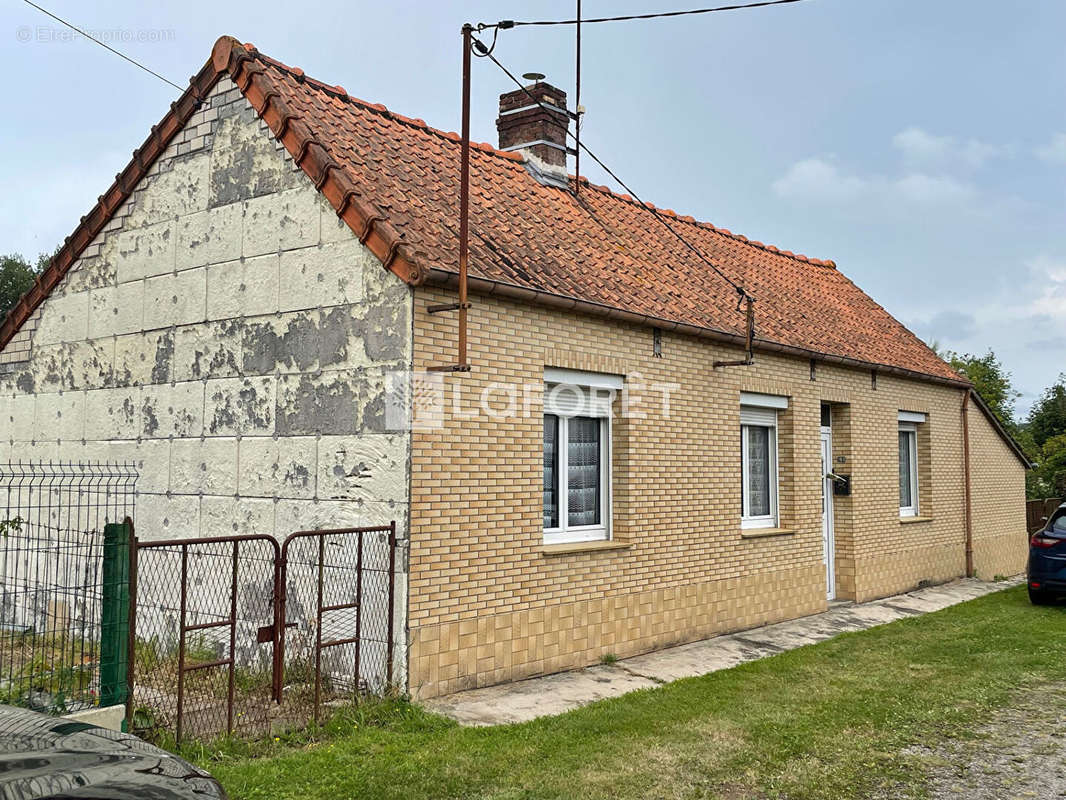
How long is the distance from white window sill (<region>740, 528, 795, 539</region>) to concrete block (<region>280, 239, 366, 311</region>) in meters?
5.58

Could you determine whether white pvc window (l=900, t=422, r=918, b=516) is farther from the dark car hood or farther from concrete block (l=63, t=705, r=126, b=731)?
the dark car hood

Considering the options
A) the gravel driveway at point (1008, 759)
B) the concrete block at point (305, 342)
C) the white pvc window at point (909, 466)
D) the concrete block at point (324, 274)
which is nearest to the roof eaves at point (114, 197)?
the concrete block at point (324, 274)

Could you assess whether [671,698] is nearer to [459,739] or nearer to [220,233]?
[459,739]

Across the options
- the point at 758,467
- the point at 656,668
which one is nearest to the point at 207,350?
the point at 656,668

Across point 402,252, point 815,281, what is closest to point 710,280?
point 815,281

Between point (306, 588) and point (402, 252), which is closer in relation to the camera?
point (402, 252)

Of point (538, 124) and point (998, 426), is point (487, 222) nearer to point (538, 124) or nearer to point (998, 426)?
point (538, 124)

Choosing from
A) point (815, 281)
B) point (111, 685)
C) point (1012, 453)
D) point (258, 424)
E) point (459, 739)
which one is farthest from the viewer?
point (1012, 453)

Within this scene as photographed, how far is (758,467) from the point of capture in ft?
38.9

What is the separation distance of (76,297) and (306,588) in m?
5.15

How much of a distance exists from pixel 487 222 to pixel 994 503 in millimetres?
11994

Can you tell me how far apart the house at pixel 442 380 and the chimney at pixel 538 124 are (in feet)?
0.15

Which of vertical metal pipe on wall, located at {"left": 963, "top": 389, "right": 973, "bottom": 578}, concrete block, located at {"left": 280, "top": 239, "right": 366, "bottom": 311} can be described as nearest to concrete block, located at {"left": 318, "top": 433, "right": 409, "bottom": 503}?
concrete block, located at {"left": 280, "top": 239, "right": 366, "bottom": 311}

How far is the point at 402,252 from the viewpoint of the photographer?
24.0 ft
